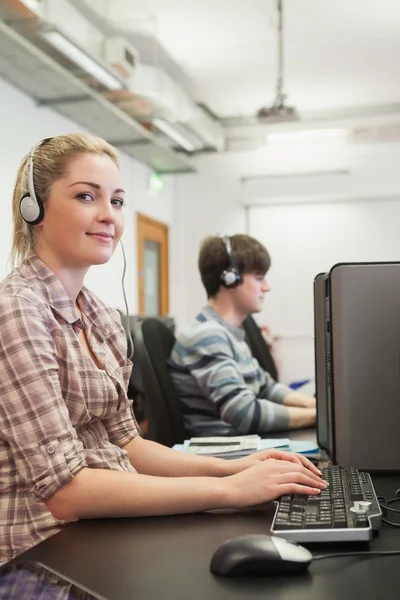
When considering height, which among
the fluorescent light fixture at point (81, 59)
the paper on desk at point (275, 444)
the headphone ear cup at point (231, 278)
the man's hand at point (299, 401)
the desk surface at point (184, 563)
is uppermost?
the fluorescent light fixture at point (81, 59)

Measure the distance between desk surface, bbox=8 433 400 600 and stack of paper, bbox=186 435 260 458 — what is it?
15.9 inches

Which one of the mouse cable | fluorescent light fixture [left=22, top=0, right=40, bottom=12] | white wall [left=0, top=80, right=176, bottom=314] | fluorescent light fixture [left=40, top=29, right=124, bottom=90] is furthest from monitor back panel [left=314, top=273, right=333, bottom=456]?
white wall [left=0, top=80, right=176, bottom=314]

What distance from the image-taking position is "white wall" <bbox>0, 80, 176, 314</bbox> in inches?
163

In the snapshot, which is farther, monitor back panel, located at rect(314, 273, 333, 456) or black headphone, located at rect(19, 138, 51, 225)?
monitor back panel, located at rect(314, 273, 333, 456)

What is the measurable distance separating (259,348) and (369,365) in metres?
1.86

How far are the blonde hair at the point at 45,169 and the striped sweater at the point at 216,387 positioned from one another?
88 cm

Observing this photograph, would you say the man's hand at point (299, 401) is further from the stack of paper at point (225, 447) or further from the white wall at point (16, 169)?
the white wall at point (16, 169)

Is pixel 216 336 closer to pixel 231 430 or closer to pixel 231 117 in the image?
pixel 231 430

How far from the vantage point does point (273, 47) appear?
4.81 m

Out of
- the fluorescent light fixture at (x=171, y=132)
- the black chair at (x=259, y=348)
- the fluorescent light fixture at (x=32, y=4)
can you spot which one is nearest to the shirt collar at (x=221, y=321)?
the black chair at (x=259, y=348)

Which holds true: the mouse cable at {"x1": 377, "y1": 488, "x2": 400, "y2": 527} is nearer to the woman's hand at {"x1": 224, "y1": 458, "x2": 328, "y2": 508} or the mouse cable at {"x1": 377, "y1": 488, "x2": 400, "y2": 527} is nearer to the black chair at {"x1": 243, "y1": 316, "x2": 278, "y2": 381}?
the woman's hand at {"x1": 224, "y1": 458, "x2": 328, "y2": 508}

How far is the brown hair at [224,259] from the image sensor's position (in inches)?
91.0

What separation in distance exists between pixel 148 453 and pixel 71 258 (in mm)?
401

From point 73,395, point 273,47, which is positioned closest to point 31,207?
point 73,395
